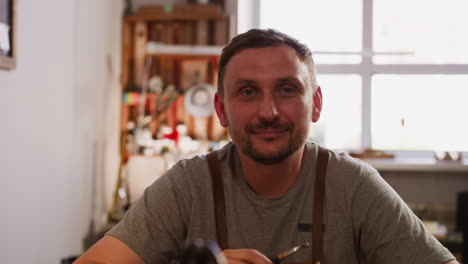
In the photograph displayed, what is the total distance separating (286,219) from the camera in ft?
4.81

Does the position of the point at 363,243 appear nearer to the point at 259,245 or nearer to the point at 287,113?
the point at 259,245

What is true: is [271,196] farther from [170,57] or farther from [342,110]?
[342,110]

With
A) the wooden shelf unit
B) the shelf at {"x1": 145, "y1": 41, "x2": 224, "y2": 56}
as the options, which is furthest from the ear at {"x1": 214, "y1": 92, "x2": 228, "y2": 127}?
the wooden shelf unit

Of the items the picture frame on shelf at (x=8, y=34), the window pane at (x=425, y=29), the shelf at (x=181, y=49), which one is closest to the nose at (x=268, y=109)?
the picture frame on shelf at (x=8, y=34)

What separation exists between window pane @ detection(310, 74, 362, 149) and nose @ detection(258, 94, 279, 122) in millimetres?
3397

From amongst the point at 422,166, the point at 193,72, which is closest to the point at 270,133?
the point at 193,72

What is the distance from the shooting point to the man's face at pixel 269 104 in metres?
1.39

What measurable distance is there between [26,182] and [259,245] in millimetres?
1655

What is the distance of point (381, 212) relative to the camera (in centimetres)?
145

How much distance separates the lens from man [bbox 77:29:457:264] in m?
1.40

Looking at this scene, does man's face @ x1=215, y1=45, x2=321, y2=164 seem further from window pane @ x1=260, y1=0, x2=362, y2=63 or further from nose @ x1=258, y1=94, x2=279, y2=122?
window pane @ x1=260, y1=0, x2=362, y2=63

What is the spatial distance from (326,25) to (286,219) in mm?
3554

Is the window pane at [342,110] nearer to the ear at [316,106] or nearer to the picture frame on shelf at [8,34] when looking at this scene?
the picture frame on shelf at [8,34]

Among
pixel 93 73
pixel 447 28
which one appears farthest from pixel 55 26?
pixel 447 28
